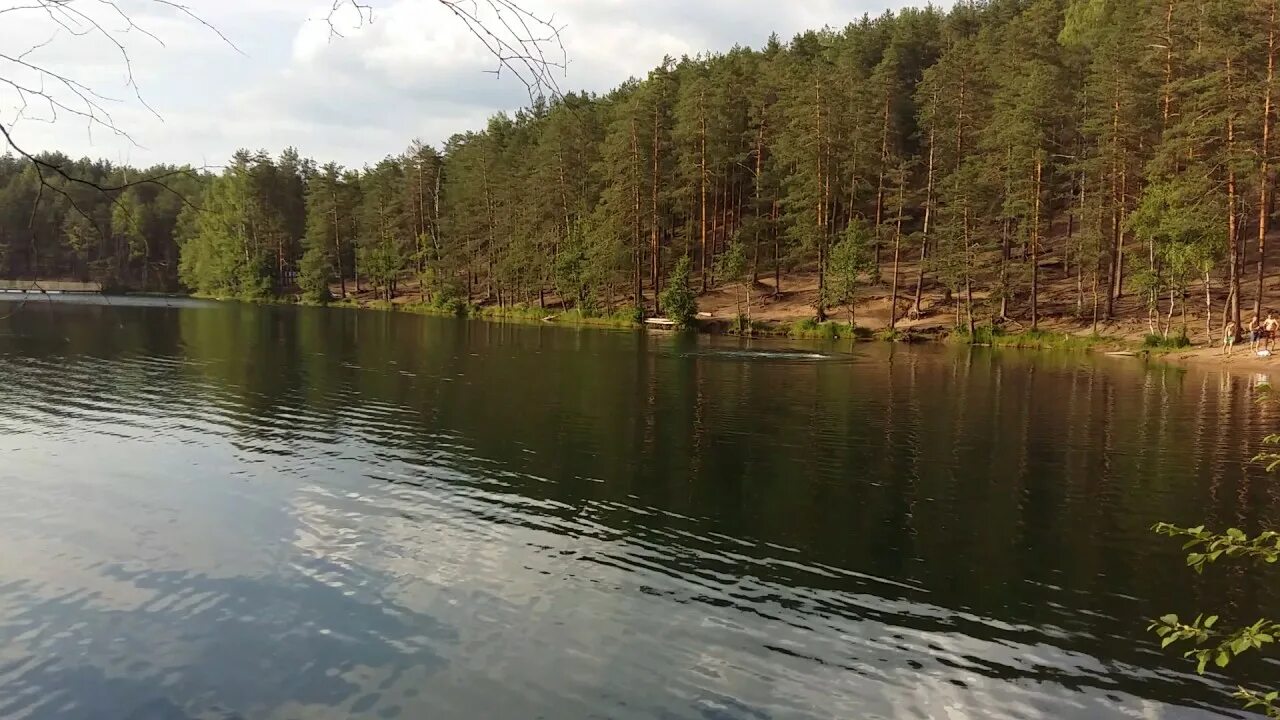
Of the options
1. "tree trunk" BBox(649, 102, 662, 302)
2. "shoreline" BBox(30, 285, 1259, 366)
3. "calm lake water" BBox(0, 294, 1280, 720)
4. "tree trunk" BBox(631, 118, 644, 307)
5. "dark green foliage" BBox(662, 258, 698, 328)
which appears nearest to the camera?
"calm lake water" BBox(0, 294, 1280, 720)

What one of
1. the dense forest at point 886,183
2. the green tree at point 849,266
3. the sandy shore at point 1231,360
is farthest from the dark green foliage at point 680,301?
the sandy shore at point 1231,360

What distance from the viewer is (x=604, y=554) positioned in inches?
543

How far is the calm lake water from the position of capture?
31.1 ft

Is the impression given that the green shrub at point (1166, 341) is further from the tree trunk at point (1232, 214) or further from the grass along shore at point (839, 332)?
the tree trunk at point (1232, 214)

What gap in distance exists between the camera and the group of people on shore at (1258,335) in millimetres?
45156

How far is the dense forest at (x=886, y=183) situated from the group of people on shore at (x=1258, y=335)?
1975mm

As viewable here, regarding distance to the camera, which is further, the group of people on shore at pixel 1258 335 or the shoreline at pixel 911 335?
the shoreline at pixel 911 335

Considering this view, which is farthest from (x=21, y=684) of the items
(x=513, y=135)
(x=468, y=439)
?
(x=513, y=135)

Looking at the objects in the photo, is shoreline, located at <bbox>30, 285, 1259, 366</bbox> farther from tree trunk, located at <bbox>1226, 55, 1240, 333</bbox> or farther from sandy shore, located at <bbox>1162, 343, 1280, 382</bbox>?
tree trunk, located at <bbox>1226, 55, 1240, 333</bbox>

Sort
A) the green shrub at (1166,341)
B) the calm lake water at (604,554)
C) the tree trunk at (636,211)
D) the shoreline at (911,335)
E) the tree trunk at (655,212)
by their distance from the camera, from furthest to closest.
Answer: the tree trunk at (655,212), the tree trunk at (636,211), the green shrub at (1166,341), the shoreline at (911,335), the calm lake water at (604,554)

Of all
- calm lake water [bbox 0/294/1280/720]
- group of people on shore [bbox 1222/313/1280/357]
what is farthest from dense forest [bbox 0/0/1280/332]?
calm lake water [bbox 0/294/1280/720]

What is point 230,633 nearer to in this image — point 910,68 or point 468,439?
point 468,439

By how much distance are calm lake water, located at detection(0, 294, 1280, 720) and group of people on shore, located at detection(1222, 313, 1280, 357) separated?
20.8m

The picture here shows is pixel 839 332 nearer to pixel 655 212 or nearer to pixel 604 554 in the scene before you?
pixel 655 212
